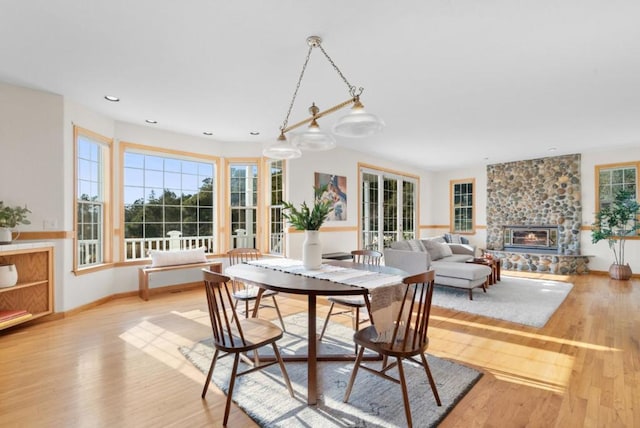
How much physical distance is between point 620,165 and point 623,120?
2.74 m

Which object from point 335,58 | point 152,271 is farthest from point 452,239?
point 152,271

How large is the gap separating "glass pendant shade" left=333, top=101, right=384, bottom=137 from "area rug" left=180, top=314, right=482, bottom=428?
1.85 meters

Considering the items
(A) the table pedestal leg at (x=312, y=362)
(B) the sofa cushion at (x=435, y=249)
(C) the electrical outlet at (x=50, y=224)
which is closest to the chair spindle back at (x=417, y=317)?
(A) the table pedestal leg at (x=312, y=362)

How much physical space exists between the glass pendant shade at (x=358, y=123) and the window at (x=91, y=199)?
3.76 meters

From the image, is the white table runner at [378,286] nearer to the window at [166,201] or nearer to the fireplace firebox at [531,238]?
the window at [166,201]

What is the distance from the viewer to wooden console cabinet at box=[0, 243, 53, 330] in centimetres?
352

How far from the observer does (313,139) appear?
2.66 meters

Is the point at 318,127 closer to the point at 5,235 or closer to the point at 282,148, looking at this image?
the point at 282,148

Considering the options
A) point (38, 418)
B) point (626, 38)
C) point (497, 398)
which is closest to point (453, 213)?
point (626, 38)

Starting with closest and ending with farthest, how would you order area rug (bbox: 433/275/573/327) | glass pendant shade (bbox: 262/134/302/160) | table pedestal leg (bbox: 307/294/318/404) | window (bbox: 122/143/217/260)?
table pedestal leg (bbox: 307/294/318/404) < glass pendant shade (bbox: 262/134/302/160) < area rug (bbox: 433/275/573/327) < window (bbox: 122/143/217/260)

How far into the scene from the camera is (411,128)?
512 cm

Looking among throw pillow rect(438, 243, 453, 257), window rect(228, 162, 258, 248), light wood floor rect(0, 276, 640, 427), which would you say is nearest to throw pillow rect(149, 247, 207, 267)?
window rect(228, 162, 258, 248)

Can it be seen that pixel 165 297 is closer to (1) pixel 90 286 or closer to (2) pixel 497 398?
(1) pixel 90 286

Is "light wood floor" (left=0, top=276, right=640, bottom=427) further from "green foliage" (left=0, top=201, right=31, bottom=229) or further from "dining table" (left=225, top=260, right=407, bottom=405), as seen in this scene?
"green foliage" (left=0, top=201, right=31, bottom=229)
